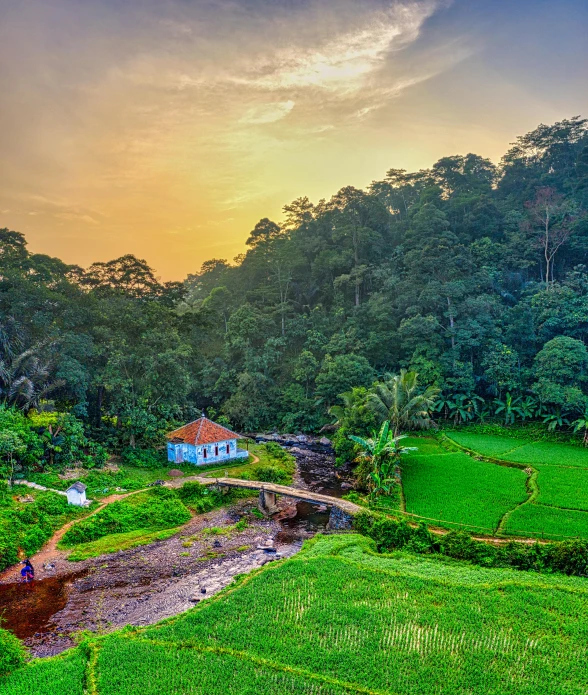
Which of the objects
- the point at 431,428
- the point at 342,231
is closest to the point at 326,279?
the point at 342,231

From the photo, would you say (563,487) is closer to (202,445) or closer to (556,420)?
(556,420)

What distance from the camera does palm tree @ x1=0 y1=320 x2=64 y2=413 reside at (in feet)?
77.6

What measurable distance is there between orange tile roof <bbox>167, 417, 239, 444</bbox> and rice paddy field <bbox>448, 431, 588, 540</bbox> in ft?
48.1

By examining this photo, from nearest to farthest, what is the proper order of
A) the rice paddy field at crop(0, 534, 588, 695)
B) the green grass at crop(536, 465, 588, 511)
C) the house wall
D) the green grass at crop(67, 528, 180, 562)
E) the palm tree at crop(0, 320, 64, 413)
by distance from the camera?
the rice paddy field at crop(0, 534, 588, 695), the green grass at crop(67, 528, 180, 562), the green grass at crop(536, 465, 588, 511), the palm tree at crop(0, 320, 64, 413), the house wall

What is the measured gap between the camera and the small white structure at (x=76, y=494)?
64.3 ft

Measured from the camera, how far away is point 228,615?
38.6 feet

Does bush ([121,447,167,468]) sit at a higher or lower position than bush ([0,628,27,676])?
higher

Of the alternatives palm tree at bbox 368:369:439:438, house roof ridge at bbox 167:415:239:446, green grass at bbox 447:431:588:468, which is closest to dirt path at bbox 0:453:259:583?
house roof ridge at bbox 167:415:239:446

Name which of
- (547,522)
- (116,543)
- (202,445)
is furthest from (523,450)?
(116,543)

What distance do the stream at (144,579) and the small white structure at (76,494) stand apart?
12.0 ft

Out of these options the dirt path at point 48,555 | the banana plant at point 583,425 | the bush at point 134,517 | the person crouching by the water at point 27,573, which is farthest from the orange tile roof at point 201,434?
the banana plant at point 583,425

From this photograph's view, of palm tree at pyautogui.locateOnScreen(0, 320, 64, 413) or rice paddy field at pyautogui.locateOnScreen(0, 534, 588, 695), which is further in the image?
palm tree at pyautogui.locateOnScreen(0, 320, 64, 413)

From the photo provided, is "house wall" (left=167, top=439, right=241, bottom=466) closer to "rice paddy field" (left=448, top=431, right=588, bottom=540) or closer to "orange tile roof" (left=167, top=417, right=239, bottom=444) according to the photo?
"orange tile roof" (left=167, top=417, right=239, bottom=444)

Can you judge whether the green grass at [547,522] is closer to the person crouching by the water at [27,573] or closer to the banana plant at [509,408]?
the banana plant at [509,408]
